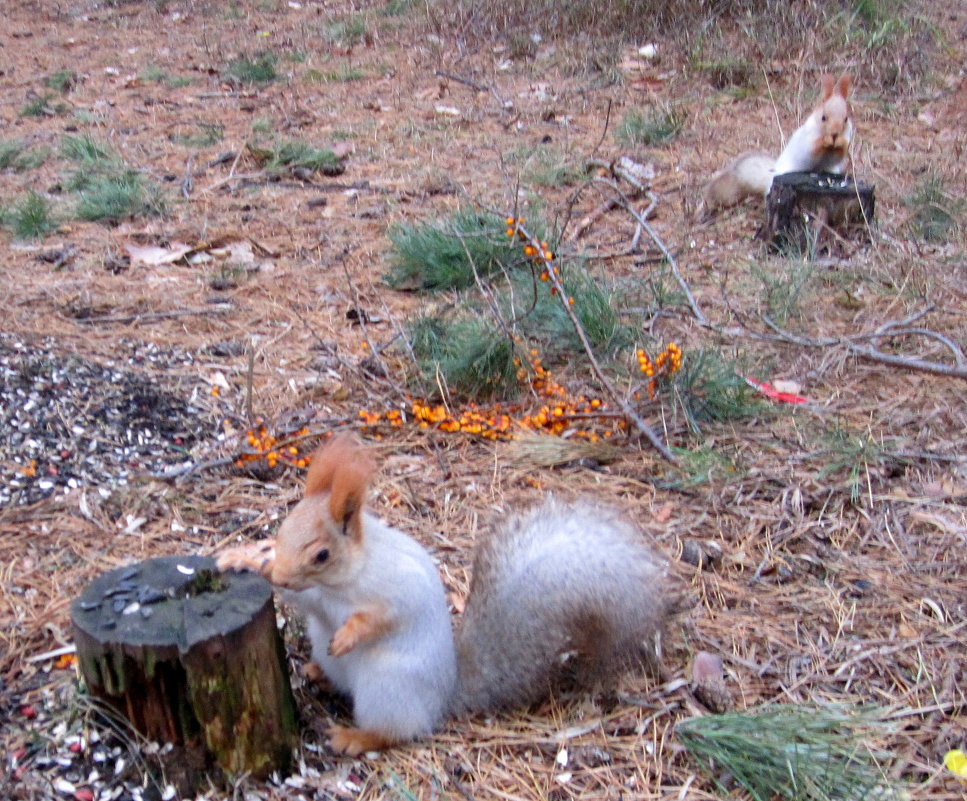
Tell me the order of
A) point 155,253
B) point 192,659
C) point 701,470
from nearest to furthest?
point 192,659, point 701,470, point 155,253

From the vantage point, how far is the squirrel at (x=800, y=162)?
4.52m

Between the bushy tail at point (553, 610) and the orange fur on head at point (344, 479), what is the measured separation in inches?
11.7

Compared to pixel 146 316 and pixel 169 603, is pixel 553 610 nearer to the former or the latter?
pixel 169 603

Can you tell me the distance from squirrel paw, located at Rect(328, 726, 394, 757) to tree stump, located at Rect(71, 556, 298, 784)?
0.32 ft

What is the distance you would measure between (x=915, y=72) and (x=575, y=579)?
5464 millimetres

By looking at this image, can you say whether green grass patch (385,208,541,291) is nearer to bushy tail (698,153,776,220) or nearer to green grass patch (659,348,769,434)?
green grass patch (659,348,769,434)

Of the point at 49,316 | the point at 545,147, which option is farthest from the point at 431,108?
the point at 49,316

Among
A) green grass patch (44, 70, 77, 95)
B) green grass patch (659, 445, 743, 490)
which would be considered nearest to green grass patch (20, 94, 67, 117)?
green grass patch (44, 70, 77, 95)

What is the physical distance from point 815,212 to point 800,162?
677 mm

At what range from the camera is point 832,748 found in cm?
164

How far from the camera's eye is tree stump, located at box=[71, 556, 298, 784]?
4.84ft

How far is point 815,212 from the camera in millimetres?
4035

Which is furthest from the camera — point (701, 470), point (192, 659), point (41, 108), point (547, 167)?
point (41, 108)

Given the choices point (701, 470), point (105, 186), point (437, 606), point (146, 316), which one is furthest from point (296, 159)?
point (437, 606)
